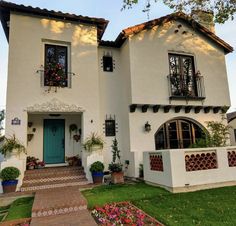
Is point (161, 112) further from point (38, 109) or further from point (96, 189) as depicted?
point (38, 109)

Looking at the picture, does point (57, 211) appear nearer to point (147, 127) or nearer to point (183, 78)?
point (147, 127)

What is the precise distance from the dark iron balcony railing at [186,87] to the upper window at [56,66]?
205 inches

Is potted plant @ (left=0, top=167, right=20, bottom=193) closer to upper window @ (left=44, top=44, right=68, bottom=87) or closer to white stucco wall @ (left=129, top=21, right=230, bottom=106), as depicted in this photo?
upper window @ (left=44, top=44, right=68, bottom=87)

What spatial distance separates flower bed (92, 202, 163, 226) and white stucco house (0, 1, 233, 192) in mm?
3448

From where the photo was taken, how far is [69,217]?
201 inches

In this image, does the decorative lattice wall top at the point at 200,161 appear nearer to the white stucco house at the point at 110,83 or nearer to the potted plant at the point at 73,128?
the white stucco house at the point at 110,83

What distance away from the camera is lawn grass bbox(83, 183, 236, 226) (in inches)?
183

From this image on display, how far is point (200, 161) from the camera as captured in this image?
770 centimetres

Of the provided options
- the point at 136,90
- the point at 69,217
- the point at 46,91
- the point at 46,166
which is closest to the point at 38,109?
the point at 46,91

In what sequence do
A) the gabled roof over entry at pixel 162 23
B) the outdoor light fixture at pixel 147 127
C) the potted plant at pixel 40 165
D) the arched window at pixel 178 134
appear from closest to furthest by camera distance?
the potted plant at pixel 40 165, the outdoor light fixture at pixel 147 127, the gabled roof over entry at pixel 162 23, the arched window at pixel 178 134

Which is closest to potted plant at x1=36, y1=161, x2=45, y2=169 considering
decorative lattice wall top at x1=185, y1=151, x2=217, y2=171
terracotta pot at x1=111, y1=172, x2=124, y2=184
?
terracotta pot at x1=111, y1=172, x2=124, y2=184

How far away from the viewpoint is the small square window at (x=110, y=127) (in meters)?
10.5

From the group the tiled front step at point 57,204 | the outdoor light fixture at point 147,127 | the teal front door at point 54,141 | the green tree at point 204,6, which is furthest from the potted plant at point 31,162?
the green tree at point 204,6

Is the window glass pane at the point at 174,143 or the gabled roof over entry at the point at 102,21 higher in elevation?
the gabled roof over entry at the point at 102,21
